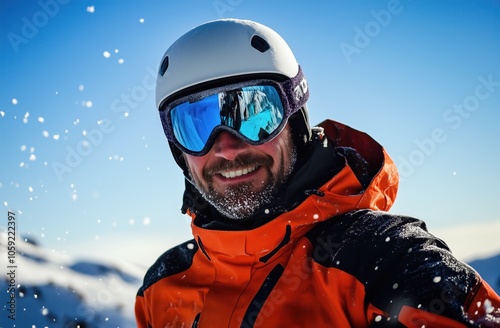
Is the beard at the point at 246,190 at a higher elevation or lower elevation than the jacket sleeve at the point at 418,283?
higher

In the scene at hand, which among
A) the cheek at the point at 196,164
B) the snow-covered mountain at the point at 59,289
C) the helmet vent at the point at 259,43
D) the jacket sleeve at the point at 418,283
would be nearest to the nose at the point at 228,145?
the cheek at the point at 196,164

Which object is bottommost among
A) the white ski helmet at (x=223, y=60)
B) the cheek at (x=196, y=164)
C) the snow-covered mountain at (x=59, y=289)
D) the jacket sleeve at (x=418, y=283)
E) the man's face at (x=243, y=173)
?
the snow-covered mountain at (x=59, y=289)

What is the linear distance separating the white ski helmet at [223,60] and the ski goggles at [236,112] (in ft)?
0.19

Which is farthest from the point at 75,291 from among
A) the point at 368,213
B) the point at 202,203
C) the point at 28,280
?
the point at 368,213

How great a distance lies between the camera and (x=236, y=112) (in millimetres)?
2611

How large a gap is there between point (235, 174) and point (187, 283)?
0.76m

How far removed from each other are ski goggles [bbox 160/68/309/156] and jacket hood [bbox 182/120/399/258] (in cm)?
34

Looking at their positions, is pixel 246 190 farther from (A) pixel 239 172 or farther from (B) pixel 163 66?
(B) pixel 163 66

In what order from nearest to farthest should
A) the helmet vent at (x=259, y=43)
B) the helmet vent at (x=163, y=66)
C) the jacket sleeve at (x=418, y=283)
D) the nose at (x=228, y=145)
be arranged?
1. the jacket sleeve at (x=418, y=283)
2. the nose at (x=228, y=145)
3. the helmet vent at (x=259, y=43)
4. the helmet vent at (x=163, y=66)

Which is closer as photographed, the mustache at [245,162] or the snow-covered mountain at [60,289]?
the mustache at [245,162]

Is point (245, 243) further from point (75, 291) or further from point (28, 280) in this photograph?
point (75, 291)

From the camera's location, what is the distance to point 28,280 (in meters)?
14.4

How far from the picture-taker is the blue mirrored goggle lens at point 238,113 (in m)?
2.61

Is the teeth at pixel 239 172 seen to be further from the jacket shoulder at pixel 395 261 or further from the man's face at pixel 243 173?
the jacket shoulder at pixel 395 261
